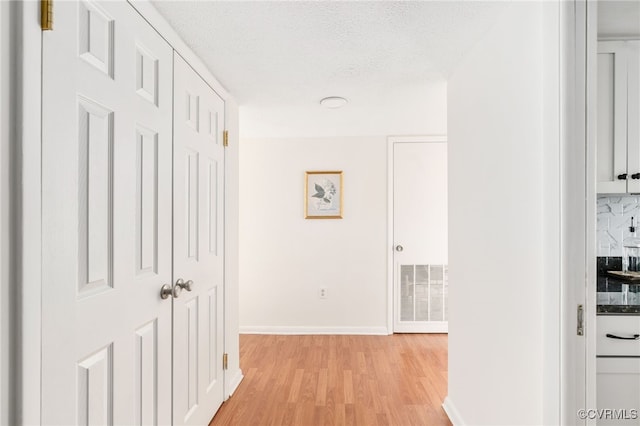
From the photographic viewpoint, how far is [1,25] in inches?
28.9

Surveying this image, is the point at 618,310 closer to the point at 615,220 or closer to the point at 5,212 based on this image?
the point at 615,220

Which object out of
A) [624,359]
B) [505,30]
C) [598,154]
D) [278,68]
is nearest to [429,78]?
[505,30]

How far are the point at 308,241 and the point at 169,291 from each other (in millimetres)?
2281

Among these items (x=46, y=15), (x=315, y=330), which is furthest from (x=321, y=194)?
(x=46, y=15)

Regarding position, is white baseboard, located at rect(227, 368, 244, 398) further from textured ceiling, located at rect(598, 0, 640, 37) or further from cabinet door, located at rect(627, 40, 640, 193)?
textured ceiling, located at rect(598, 0, 640, 37)

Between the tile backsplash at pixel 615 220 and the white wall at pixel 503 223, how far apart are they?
44 cm

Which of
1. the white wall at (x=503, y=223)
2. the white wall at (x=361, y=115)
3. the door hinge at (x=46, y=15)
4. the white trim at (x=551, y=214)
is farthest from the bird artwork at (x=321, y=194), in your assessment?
the door hinge at (x=46, y=15)

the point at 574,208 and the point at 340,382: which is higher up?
the point at 574,208

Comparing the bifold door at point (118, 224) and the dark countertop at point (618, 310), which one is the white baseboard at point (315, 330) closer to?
the bifold door at point (118, 224)

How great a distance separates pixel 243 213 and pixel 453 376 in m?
2.60

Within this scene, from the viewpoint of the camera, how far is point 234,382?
2393 mm

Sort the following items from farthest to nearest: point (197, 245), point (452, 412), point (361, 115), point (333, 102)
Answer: point (361, 115) → point (333, 102) → point (452, 412) → point (197, 245)

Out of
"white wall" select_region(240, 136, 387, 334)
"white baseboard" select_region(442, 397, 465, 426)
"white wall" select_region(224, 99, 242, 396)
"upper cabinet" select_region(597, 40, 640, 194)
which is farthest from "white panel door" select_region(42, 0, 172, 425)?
"white wall" select_region(240, 136, 387, 334)

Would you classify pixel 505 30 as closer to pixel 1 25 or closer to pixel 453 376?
pixel 1 25
